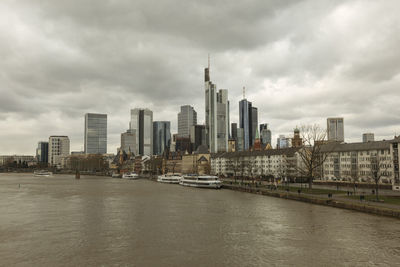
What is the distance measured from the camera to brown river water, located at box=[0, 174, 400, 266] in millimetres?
26094

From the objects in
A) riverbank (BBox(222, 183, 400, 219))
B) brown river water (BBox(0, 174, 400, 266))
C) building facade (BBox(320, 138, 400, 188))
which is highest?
building facade (BBox(320, 138, 400, 188))

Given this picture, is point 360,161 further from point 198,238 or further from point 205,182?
point 198,238

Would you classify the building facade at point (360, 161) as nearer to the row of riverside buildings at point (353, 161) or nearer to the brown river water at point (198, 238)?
the row of riverside buildings at point (353, 161)

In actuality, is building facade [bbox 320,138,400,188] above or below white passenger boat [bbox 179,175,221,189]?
above

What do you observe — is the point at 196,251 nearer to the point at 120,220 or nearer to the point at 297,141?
the point at 120,220

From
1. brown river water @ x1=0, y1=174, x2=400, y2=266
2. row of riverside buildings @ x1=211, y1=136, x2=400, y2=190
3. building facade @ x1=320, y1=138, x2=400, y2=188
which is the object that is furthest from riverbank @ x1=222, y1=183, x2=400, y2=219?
building facade @ x1=320, y1=138, x2=400, y2=188

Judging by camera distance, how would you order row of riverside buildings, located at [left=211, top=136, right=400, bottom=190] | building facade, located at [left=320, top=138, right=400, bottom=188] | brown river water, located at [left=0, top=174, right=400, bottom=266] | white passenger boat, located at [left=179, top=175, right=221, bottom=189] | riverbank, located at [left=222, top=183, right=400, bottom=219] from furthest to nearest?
1. white passenger boat, located at [left=179, top=175, right=221, bottom=189]
2. building facade, located at [left=320, top=138, right=400, bottom=188]
3. row of riverside buildings, located at [left=211, top=136, right=400, bottom=190]
4. riverbank, located at [left=222, top=183, right=400, bottom=219]
5. brown river water, located at [left=0, top=174, right=400, bottom=266]

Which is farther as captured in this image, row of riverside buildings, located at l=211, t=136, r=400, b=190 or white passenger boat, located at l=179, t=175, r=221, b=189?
white passenger boat, located at l=179, t=175, r=221, b=189

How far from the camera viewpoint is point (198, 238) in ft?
108

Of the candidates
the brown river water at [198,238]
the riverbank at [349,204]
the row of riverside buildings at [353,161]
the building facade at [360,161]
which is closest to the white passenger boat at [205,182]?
the row of riverside buildings at [353,161]

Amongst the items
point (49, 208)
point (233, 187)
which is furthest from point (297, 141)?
point (49, 208)

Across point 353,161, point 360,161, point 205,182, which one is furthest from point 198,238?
point 353,161

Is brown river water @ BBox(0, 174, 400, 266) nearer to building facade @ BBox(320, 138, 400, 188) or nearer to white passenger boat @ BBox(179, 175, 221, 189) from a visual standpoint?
building facade @ BBox(320, 138, 400, 188)

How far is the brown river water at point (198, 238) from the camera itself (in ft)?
85.6
